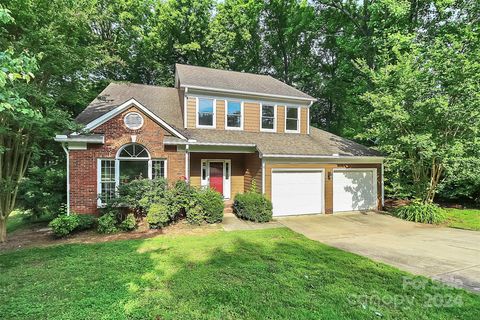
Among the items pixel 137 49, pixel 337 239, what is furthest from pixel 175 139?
pixel 137 49

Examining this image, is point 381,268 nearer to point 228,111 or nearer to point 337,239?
point 337,239

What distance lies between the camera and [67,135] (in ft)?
28.7

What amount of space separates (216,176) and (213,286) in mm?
8442

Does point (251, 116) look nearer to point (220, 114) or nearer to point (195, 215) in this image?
point (220, 114)

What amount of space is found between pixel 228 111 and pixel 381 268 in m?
9.52

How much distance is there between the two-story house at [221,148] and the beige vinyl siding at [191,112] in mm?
47

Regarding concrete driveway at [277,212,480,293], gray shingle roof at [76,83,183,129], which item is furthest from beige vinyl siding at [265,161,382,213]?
gray shingle roof at [76,83,183,129]

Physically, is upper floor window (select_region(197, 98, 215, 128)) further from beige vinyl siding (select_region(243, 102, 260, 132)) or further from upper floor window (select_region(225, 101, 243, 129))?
beige vinyl siding (select_region(243, 102, 260, 132))

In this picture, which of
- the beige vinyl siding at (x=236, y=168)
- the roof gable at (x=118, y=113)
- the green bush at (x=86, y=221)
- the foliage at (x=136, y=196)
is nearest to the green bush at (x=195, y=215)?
the foliage at (x=136, y=196)

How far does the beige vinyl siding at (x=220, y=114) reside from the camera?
1262 centimetres

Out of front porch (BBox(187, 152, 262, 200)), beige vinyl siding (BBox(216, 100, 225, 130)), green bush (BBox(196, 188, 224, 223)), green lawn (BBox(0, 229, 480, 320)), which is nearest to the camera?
green lawn (BBox(0, 229, 480, 320))

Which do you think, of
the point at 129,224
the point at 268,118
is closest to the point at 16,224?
the point at 129,224

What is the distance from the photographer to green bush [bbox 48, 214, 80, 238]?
310 inches

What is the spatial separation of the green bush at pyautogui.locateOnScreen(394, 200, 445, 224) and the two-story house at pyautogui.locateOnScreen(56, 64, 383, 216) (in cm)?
190
